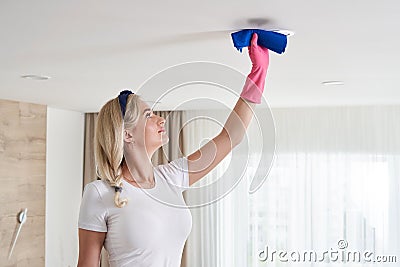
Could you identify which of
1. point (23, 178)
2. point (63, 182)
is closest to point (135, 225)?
point (23, 178)

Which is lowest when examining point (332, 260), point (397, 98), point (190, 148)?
point (332, 260)

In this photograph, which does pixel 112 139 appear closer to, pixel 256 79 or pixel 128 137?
pixel 128 137

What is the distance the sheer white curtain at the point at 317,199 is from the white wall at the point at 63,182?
3.70 feet

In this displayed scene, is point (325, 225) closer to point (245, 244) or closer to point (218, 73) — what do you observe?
point (245, 244)

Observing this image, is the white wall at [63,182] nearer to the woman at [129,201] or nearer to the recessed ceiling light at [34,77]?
the recessed ceiling light at [34,77]

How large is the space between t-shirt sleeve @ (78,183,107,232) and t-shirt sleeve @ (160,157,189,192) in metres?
0.28

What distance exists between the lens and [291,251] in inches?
248

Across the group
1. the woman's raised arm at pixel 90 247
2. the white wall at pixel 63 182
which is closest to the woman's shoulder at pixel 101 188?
the woman's raised arm at pixel 90 247

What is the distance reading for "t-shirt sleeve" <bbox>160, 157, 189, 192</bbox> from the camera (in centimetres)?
227

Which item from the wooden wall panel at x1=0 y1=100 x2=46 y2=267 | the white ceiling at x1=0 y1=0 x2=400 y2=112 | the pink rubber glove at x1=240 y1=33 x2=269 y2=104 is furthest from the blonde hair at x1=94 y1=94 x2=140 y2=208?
the wooden wall panel at x1=0 y1=100 x2=46 y2=267

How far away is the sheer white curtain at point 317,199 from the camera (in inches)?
241

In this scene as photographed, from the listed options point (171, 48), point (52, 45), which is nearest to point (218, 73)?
point (171, 48)

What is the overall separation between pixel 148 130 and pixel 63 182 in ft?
14.1

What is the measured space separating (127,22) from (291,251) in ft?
13.7
